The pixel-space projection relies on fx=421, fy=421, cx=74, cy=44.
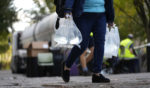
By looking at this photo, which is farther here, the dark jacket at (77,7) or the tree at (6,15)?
the tree at (6,15)

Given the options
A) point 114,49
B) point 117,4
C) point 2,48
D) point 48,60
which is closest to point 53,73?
point 48,60

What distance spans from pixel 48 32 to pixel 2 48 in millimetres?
20465

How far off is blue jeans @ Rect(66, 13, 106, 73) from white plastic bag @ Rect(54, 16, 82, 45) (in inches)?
4.0

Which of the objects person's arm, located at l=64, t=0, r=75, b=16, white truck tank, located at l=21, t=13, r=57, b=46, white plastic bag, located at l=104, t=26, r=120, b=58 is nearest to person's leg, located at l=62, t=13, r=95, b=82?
person's arm, located at l=64, t=0, r=75, b=16

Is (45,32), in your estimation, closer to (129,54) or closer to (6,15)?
(6,15)

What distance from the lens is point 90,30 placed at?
20.9 ft

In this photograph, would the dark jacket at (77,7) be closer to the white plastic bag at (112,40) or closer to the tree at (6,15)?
the white plastic bag at (112,40)

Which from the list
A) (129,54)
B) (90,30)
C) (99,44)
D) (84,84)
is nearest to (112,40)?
(99,44)

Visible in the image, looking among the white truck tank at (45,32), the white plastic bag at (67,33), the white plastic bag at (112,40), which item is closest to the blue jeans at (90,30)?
the white plastic bag at (67,33)

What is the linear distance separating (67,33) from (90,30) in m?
0.37

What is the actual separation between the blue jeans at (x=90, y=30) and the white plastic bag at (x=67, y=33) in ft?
0.33

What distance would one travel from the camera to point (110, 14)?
6.53 meters

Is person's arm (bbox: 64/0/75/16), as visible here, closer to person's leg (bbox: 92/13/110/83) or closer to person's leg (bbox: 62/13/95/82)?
person's leg (bbox: 62/13/95/82)

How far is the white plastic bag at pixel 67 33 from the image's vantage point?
6.18 metres
